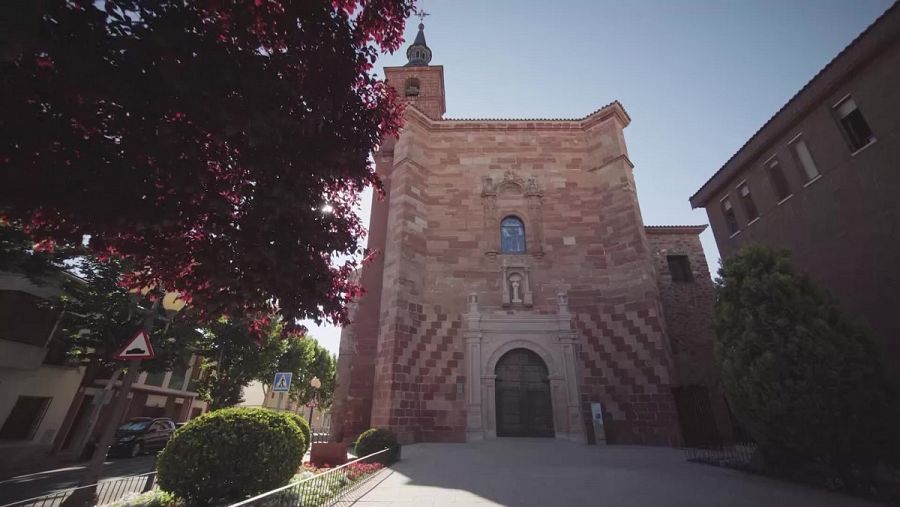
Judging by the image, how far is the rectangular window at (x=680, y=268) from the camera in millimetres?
15047

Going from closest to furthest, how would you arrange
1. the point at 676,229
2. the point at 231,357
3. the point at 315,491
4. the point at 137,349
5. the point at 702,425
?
1. the point at 315,491
2. the point at 137,349
3. the point at 702,425
4. the point at 676,229
5. the point at 231,357

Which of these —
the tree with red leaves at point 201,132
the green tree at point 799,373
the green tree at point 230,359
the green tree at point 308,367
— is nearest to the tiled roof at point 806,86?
the green tree at point 799,373

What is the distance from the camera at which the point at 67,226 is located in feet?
11.3

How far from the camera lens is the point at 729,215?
11.8 metres

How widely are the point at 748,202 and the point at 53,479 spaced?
21537mm

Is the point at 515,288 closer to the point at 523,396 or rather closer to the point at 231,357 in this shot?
the point at 523,396

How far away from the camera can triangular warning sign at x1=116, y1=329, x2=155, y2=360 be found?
19.0ft

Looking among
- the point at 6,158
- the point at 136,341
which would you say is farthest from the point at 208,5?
the point at 136,341

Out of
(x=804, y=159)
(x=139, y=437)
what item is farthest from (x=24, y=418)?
(x=804, y=159)

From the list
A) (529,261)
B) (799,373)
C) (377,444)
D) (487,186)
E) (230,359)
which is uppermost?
(487,186)

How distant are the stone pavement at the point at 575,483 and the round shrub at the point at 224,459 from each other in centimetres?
135

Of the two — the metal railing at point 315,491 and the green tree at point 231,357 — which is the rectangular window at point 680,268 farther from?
the green tree at point 231,357

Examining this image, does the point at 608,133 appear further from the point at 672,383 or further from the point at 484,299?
the point at 672,383

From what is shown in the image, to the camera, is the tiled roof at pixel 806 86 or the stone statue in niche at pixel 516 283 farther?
the stone statue in niche at pixel 516 283
